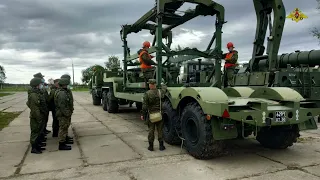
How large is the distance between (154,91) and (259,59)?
5995mm

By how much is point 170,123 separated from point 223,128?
5.18 ft

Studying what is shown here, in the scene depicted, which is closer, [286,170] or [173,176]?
[173,176]

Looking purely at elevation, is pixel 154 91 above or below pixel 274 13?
below

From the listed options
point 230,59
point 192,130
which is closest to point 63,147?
point 192,130

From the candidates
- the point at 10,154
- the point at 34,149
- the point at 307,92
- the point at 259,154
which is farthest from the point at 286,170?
the point at 307,92

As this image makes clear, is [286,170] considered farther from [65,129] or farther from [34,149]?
[34,149]

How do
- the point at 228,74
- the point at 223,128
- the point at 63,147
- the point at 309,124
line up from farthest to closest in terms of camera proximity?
the point at 228,74
the point at 63,147
the point at 309,124
the point at 223,128

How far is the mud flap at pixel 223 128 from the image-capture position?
4730 millimetres

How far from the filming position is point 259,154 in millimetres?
5547

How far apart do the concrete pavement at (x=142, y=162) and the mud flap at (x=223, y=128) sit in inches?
19.0

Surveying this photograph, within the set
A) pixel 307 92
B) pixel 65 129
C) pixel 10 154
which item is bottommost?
pixel 10 154

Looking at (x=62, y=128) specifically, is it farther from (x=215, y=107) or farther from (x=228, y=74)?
(x=228, y=74)

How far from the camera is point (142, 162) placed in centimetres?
501

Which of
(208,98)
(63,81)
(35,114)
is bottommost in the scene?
(35,114)
